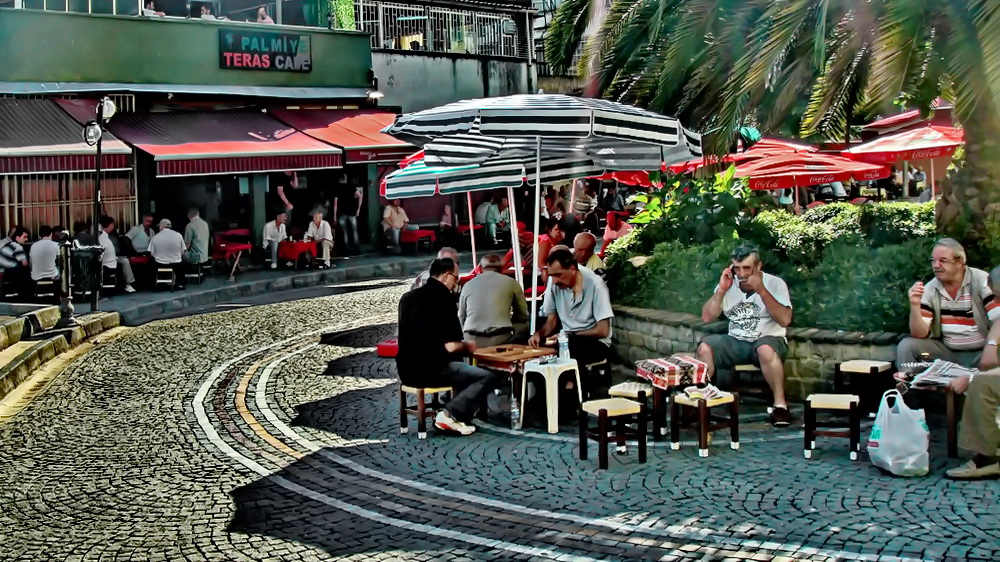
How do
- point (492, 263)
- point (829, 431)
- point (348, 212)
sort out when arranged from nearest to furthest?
1. point (829, 431)
2. point (492, 263)
3. point (348, 212)

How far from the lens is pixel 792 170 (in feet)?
65.2

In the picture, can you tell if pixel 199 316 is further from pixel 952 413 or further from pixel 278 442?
pixel 952 413

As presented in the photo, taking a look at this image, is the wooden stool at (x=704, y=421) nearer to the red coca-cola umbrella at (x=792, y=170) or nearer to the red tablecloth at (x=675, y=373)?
the red tablecloth at (x=675, y=373)

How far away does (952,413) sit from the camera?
348 inches

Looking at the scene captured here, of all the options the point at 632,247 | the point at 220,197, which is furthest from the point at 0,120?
the point at 632,247

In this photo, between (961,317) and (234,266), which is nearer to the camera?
(961,317)

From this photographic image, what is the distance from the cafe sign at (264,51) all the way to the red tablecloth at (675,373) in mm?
19259

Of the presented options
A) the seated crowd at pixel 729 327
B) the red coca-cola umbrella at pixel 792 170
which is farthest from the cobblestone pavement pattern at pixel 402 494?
the red coca-cola umbrella at pixel 792 170

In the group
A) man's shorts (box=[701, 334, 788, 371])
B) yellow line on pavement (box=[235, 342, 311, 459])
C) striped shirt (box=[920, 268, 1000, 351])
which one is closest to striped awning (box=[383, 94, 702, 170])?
man's shorts (box=[701, 334, 788, 371])

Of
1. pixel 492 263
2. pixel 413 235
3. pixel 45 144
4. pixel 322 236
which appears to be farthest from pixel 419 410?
pixel 413 235

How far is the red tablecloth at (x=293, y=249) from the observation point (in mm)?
25188

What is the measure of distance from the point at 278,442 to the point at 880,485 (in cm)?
481

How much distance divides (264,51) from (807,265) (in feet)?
60.4

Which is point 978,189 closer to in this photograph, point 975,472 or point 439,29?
point 975,472
